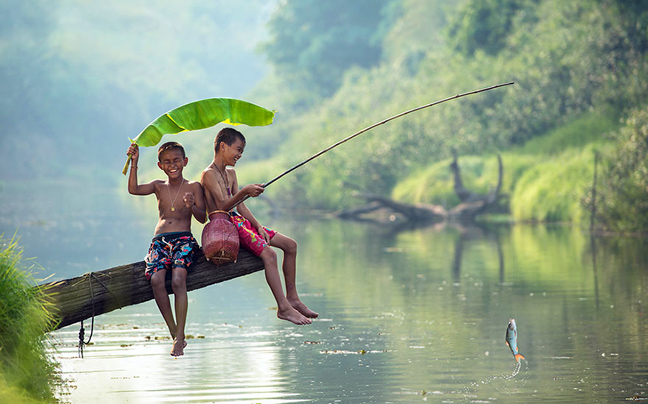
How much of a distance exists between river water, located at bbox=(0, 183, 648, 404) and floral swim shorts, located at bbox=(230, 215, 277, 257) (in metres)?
1.82

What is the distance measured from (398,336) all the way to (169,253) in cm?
543

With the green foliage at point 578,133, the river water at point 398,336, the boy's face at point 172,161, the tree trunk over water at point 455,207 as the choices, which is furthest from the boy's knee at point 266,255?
the green foliage at point 578,133

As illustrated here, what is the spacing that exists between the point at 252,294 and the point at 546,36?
112 ft

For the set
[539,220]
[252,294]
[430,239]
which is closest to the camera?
[252,294]

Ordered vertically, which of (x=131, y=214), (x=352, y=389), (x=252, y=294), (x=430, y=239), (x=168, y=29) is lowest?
(x=352, y=389)

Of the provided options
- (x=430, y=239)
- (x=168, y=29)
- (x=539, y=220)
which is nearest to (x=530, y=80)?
(x=539, y=220)

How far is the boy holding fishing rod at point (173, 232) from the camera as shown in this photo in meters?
8.52

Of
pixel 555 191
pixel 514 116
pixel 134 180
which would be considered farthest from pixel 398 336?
pixel 514 116

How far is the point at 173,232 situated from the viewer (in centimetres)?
870

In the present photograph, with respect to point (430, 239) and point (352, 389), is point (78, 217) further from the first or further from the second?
point (352, 389)

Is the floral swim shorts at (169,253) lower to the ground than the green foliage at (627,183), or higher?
lower

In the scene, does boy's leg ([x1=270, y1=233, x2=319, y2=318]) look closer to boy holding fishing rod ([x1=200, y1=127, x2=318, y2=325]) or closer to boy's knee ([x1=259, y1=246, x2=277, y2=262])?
boy holding fishing rod ([x1=200, y1=127, x2=318, y2=325])

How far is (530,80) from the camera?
4588 centimetres

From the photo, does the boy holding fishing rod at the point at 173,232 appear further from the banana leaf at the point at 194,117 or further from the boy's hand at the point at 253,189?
the boy's hand at the point at 253,189
